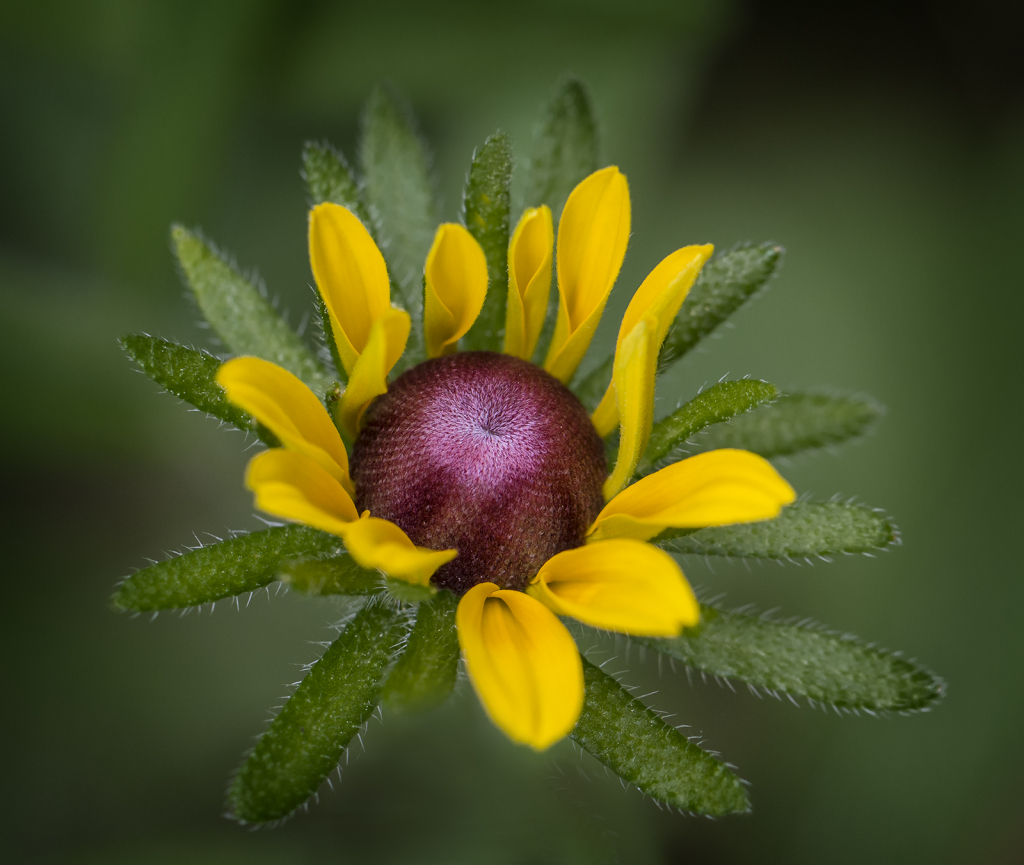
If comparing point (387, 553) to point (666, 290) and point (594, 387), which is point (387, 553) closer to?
point (666, 290)

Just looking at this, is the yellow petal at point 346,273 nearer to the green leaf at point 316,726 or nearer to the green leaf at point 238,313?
the green leaf at point 238,313

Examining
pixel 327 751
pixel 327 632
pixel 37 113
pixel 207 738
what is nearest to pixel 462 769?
pixel 327 632

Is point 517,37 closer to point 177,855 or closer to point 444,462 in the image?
point 444,462

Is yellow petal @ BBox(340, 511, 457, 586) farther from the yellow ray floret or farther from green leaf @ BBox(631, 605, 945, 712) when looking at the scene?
green leaf @ BBox(631, 605, 945, 712)

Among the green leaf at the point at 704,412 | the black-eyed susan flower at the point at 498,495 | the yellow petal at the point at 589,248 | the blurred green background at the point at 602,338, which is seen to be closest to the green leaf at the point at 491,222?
the black-eyed susan flower at the point at 498,495

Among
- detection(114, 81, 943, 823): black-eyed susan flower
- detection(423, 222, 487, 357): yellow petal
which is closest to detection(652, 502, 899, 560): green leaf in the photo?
detection(114, 81, 943, 823): black-eyed susan flower

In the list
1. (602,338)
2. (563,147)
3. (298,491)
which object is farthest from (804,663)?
A: (602,338)

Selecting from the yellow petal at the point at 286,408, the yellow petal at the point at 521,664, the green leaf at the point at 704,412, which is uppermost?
the green leaf at the point at 704,412
